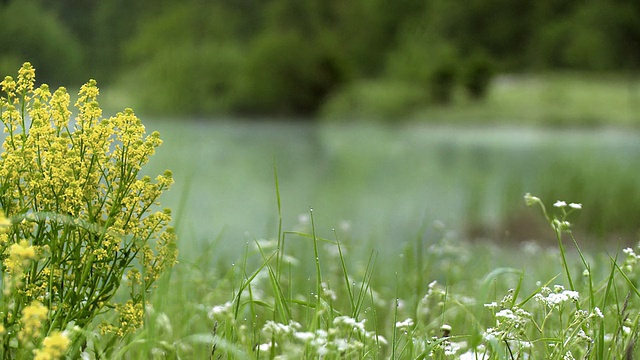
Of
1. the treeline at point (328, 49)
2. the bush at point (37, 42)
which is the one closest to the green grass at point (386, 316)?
the bush at point (37, 42)

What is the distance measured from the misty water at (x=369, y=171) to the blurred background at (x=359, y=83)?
0.13 meters

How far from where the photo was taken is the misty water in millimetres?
11812

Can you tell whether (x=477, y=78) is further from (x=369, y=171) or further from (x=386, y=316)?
(x=386, y=316)

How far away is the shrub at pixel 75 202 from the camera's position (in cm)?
132

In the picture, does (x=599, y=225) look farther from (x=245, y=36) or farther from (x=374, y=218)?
(x=245, y=36)

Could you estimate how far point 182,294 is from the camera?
86.7 inches

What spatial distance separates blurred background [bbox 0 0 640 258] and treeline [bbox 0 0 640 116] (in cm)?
9

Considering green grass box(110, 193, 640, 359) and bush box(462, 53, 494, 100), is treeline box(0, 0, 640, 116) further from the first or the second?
green grass box(110, 193, 640, 359)

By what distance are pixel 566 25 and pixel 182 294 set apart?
35682mm

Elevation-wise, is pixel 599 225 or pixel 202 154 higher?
pixel 599 225

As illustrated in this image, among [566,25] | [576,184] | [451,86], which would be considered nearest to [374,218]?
[576,184]

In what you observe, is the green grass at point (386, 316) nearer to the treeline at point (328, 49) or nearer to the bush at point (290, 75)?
the treeline at point (328, 49)

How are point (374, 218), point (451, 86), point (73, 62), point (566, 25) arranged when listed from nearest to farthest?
point (374, 218) < point (73, 62) < point (451, 86) < point (566, 25)

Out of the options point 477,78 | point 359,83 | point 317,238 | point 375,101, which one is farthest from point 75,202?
point 359,83
